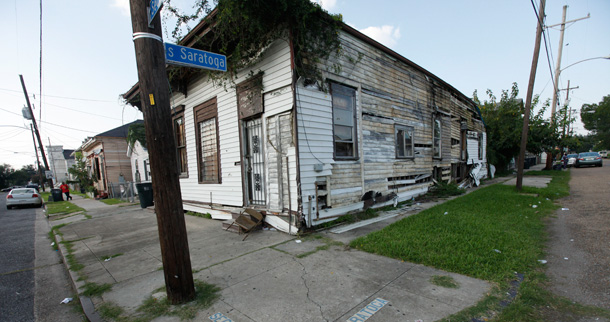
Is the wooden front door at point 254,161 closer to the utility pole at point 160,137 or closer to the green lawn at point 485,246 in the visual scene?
the green lawn at point 485,246

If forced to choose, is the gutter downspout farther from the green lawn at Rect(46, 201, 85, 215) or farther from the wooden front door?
the green lawn at Rect(46, 201, 85, 215)

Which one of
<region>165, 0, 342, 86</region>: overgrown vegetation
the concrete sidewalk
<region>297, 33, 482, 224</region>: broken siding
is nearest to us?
the concrete sidewalk

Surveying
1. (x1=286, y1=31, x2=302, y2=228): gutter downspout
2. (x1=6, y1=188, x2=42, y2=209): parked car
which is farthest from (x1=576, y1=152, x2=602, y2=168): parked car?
(x1=6, y1=188, x2=42, y2=209): parked car

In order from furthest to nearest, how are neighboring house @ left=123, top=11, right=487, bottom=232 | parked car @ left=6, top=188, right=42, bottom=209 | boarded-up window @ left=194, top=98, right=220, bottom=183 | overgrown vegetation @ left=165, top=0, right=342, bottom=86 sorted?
Answer: 1. parked car @ left=6, top=188, right=42, bottom=209
2. boarded-up window @ left=194, top=98, right=220, bottom=183
3. neighboring house @ left=123, top=11, right=487, bottom=232
4. overgrown vegetation @ left=165, top=0, right=342, bottom=86

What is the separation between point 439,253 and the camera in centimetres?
397

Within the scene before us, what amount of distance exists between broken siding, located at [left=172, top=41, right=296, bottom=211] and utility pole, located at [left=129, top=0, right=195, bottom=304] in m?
2.90

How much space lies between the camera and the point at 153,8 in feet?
8.78

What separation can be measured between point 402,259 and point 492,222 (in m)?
3.03

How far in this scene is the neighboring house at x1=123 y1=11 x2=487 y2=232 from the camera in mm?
5617

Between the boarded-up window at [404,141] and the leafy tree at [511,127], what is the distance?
1281 cm

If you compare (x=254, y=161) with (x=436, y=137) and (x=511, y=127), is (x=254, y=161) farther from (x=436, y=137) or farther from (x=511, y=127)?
(x=511, y=127)

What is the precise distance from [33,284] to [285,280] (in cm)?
405

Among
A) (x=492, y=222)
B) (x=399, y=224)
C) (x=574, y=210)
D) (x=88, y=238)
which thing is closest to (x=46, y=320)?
(x=88, y=238)

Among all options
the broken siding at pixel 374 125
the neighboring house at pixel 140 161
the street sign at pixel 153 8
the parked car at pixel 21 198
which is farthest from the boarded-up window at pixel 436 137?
the parked car at pixel 21 198
